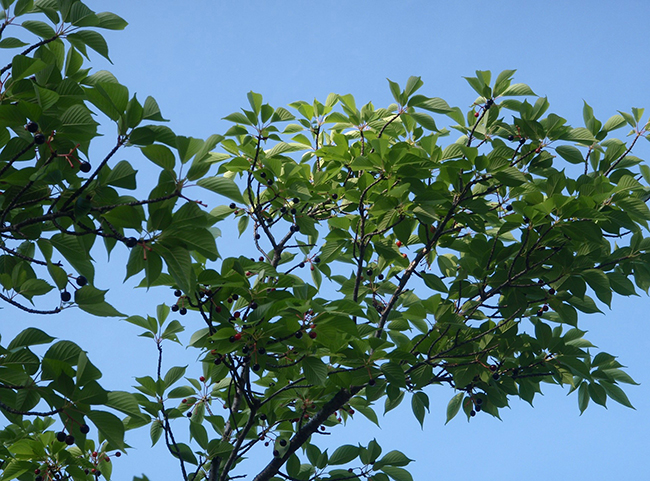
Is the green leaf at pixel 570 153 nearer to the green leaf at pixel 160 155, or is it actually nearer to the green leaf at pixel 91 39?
the green leaf at pixel 160 155

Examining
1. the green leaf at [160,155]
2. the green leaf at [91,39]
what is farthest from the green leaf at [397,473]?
the green leaf at [91,39]

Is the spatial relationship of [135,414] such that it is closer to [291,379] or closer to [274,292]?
[274,292]

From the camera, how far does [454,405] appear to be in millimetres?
5020

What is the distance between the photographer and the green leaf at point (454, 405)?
500cm

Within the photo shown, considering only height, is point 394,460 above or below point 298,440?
below

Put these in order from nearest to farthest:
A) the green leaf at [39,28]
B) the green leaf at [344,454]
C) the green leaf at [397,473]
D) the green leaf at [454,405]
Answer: the green leaf at [39,28] < the green leaf at [397,473] < the green leaf at [344,454] < the green leaf at [454,405]

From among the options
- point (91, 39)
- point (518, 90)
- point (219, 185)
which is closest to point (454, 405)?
point (518, 90)

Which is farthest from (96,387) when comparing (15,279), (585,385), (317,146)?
(585,385)

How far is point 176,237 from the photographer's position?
2.83 metres

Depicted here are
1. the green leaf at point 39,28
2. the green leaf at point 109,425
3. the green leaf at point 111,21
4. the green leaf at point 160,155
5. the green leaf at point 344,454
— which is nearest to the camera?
the green leaf at point 160,155

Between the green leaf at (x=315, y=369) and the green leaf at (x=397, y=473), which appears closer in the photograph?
the green leaf at (x=315, y=369)

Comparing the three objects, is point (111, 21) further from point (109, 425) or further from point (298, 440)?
point (298, 440)

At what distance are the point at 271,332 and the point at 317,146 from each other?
250 centimetres

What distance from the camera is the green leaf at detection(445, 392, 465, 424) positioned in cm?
500
